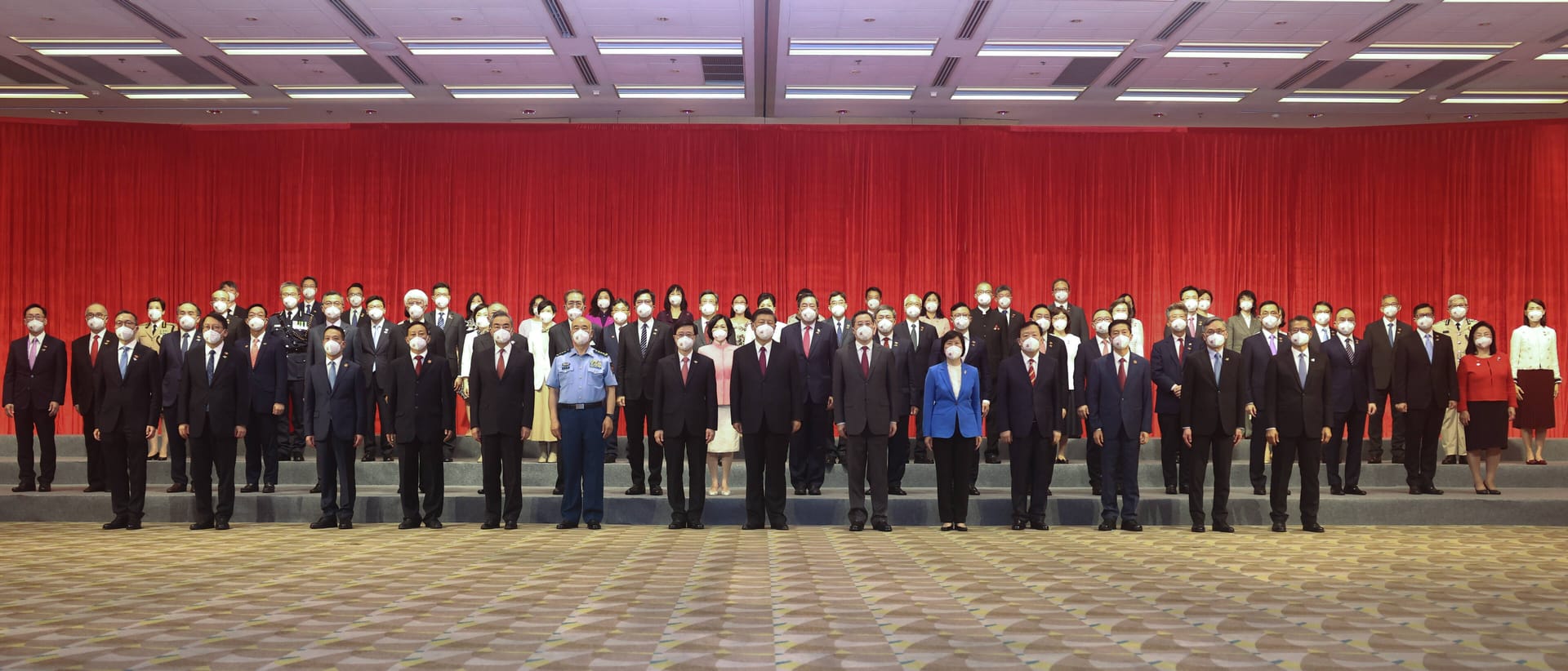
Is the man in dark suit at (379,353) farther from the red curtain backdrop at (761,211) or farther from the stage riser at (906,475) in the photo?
the red curtain backdrop at (761,211)

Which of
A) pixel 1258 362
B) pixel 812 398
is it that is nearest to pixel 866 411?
pixel 812 398

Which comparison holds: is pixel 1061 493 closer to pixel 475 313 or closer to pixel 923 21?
pixel 923 21

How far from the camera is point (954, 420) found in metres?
8.21

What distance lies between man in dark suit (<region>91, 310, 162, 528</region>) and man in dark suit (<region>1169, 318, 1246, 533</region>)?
24.0 ft

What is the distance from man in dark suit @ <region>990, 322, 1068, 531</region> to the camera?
831 centimetres

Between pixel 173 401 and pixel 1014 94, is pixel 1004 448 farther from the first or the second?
pixel 173 401

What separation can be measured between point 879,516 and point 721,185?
23.3ft

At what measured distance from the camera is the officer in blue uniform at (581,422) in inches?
328

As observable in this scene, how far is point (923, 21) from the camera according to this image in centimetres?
1063

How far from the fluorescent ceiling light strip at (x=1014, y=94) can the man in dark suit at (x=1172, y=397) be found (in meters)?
4.18

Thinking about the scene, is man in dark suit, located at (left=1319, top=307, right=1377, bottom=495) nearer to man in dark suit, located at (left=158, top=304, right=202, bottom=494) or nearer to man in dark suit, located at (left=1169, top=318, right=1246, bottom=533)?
man in dark suit, located at (left=1169, top=318, right=1246, bottom=533)

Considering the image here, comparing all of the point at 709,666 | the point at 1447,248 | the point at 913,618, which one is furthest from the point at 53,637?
the point at 1447,248

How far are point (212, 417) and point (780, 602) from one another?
521 centimetres

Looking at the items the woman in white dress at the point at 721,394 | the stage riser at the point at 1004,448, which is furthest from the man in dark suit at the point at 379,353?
the woman in white dress at the point at 721,394
